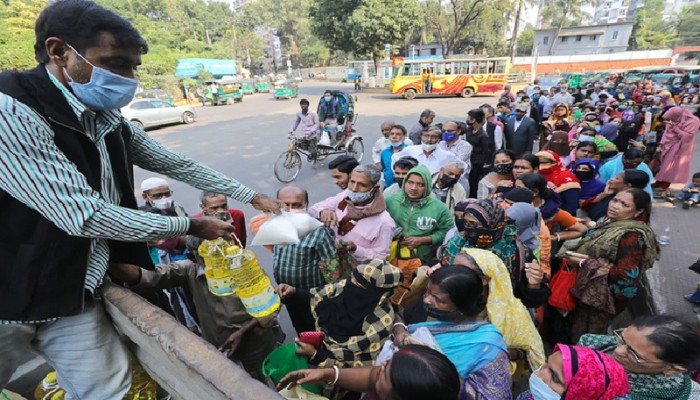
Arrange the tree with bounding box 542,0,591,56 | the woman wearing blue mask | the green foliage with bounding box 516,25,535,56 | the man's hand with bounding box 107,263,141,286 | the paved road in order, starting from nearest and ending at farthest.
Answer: the man's hand with bounding box 107,263,141,286 < the paved road < the woman wearing blue mask < the tree with bounding box 542,0,591,56 < the green foliage with bounding box 516,25,535,56

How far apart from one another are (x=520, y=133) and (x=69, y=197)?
7.16m

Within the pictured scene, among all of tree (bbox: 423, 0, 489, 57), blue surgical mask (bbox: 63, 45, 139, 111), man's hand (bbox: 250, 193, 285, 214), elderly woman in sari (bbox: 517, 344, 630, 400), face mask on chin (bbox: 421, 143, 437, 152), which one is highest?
tree (bbox: 423, 0, 489, 57)

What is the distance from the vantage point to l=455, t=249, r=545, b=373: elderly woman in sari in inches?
75.1

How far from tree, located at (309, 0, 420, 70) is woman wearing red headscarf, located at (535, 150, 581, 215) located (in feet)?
80.8

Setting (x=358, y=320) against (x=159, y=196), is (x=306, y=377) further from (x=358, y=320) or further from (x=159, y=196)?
(x=159, y=196)

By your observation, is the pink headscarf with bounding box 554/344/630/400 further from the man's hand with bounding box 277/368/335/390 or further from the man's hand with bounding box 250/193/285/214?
the man's hand with bounding box 250/193/285/214

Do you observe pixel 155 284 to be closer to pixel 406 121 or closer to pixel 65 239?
pixel 65 239

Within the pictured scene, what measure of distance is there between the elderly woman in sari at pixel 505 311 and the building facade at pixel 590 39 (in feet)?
174

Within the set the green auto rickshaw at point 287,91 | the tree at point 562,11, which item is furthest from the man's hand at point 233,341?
the tree at point 562,11

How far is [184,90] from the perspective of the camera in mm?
26703

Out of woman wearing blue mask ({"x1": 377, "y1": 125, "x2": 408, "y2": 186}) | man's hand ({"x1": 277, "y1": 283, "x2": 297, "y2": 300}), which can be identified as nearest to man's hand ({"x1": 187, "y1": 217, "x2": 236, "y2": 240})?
man's hand ({"x1": 277, "y1": 283, "x2": 297, "y2": 300})

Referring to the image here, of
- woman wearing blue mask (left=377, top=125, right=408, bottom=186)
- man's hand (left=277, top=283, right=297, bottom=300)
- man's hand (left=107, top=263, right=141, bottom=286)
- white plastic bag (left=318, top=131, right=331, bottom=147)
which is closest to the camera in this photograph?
man's hand (left=107, top=263, right=141, bottom=286)

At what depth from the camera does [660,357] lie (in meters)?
1.46

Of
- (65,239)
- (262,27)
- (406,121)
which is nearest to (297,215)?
(65,239)
